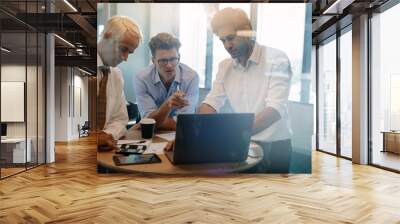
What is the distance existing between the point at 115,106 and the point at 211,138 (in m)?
1.67

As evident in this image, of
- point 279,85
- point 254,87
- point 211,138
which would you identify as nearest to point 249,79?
point 254,87

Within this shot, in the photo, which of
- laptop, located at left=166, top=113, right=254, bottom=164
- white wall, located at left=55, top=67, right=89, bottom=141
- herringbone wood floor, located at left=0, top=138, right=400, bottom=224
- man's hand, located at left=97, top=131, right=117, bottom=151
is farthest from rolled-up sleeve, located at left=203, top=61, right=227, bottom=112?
white wall, located at left=55, top=67, right=89, bottom=141

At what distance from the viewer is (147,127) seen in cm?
571

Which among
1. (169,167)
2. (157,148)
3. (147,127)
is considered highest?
(147,127)

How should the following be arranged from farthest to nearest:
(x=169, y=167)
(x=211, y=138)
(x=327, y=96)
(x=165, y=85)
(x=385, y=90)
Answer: (x=327, y=96), (x=385, y=90), (x=165, y=85), (x=169, y=167), (x=211, y=138)

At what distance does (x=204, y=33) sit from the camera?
19.1 ft

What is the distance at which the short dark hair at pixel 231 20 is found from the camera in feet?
19.0

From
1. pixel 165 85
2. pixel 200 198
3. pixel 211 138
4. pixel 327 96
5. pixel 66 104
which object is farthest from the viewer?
pixel 66 104

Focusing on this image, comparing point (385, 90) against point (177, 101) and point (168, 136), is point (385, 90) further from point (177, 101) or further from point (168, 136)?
point (168, 136)

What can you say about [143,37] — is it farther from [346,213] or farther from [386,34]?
[386,34]

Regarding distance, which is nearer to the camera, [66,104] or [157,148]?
[157,148]

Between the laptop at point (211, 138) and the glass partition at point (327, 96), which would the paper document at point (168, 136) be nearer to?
the laptop at point (211, 138)

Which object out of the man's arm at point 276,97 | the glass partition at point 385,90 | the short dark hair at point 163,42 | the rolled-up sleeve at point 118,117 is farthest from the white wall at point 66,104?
the glass partition at point 385,90

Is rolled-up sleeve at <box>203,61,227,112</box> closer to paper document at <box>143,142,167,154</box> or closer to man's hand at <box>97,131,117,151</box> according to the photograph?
paper document at <box>143,142,167,154</box>
